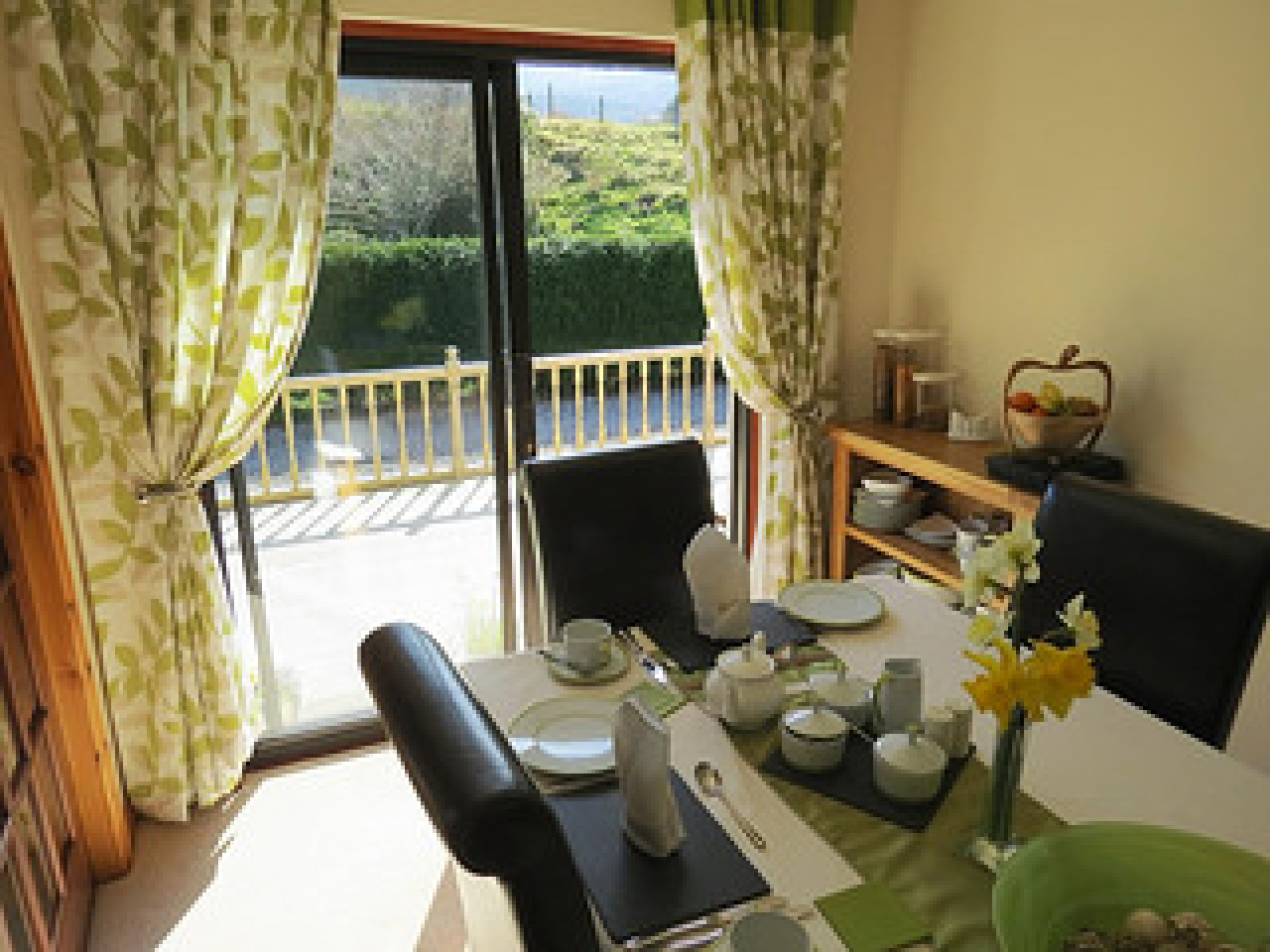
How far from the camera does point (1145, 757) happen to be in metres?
1.32

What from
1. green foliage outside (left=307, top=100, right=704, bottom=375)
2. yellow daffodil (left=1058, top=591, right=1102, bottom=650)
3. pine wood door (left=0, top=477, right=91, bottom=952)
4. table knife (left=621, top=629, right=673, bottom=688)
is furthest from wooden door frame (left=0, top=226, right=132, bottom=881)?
yellow daffodil (left=1058, top=591, right=1102, bottom=650)

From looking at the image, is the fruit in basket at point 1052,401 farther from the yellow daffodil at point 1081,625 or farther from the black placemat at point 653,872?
the black placemat at point 653,872

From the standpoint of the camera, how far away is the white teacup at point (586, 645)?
5.16 ft

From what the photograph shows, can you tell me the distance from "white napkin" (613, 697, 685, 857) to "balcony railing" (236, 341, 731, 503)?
1731 mm

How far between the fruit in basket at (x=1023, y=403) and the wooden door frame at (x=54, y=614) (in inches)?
92.4

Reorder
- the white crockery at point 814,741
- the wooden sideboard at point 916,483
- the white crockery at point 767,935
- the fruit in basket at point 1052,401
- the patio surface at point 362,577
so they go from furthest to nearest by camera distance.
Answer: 1. the patio surface at point 362,577
2. the wooden sideboard at point 916,483
3. the fruit in basket at point 1052,401
4. the white crockery at point 814,741
5. the white crockery at point 767,935

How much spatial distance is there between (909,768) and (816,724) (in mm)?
151

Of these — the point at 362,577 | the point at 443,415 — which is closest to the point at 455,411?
the point at 443,415

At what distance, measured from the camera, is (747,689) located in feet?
4.55

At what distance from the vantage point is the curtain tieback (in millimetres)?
2139

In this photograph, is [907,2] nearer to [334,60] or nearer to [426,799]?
[334,60]

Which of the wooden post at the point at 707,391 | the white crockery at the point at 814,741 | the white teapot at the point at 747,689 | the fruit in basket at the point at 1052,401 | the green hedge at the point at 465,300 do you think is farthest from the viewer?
the wooden post at the point at 707,391

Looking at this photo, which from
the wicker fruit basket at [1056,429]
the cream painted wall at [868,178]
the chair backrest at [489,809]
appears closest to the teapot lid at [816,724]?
the chair backrest at [489,809]

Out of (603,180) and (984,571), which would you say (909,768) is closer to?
(984,571)
